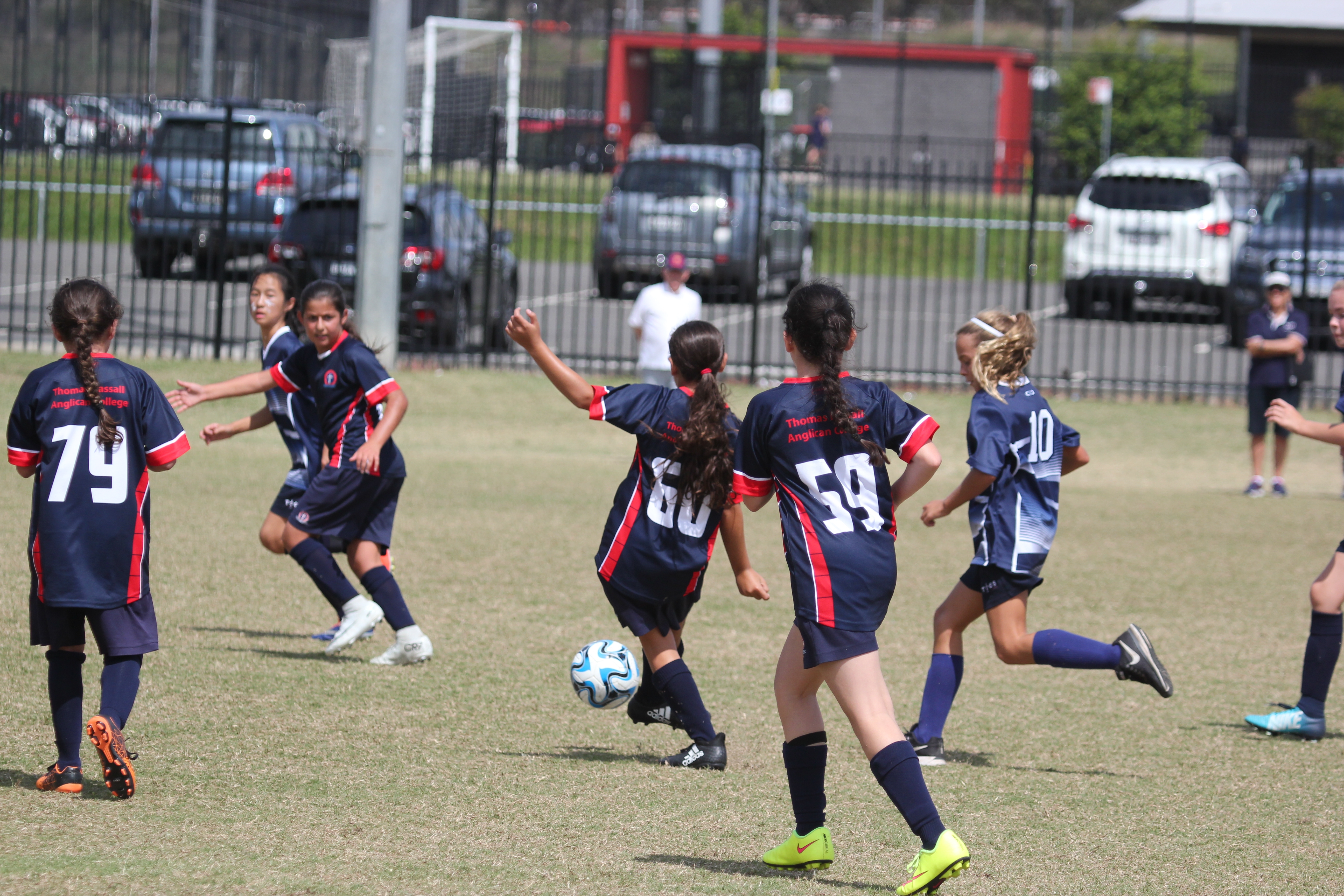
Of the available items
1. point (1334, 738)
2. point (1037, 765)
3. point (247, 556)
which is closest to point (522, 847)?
point (1037, 765)

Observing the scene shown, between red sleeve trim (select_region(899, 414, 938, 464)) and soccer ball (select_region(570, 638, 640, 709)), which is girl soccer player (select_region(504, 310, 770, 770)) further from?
red sleeve trim (select_region(899, 414, 938, 464))

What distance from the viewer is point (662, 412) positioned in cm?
504

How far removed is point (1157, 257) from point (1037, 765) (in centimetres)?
1520

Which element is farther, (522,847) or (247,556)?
(247,556)

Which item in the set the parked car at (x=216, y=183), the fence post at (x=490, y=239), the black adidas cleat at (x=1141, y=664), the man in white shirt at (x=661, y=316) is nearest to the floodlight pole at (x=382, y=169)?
the fence post at (x=490, y=239)

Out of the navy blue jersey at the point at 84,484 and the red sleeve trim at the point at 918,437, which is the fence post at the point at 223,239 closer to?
the navy blue jersey at the point at 84,484

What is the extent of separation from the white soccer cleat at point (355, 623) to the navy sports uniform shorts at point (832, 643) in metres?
2.96

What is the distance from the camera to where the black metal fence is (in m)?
16.2

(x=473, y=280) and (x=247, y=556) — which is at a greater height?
(x=473, y=280)

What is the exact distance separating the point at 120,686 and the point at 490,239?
11.6 meters

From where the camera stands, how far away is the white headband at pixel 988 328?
5.44m

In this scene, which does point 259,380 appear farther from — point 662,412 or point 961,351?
point 961,351

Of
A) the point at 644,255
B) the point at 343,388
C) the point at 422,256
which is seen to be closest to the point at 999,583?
the point at 343,388

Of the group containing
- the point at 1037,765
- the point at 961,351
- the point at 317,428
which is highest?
the point at 961,351
